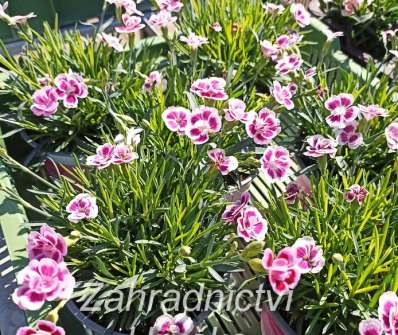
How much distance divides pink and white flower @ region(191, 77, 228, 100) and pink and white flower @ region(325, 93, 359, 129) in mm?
255

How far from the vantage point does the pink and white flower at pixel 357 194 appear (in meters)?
0.99

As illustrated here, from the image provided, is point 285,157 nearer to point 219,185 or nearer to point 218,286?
point 219,185

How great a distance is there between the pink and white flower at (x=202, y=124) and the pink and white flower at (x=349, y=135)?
0.31 metres

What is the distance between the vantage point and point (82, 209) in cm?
92

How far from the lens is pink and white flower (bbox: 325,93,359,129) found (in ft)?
3.65

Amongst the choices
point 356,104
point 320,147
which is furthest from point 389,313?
point 356,104

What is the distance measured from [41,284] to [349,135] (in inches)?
27.9

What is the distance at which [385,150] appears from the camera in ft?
4.08

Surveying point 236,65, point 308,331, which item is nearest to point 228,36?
point 236,65

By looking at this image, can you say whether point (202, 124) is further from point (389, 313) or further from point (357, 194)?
point (389, 313)

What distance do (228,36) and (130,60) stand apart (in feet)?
1.01

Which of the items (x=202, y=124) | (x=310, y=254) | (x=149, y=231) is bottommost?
(x=149, y=231)

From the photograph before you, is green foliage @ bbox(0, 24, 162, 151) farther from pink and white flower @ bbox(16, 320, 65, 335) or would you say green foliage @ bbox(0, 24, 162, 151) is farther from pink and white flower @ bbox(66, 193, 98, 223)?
pink and white flower @ bbox(16, 320, 65, 335)

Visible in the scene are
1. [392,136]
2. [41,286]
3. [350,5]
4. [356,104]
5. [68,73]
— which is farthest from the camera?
[350,5]
